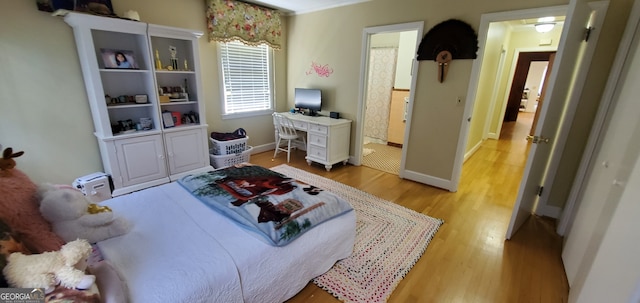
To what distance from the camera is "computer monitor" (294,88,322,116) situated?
13.7 feet

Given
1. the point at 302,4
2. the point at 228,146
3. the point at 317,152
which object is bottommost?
the point at 317,152

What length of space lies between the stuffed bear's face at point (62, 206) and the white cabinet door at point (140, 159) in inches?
66.1

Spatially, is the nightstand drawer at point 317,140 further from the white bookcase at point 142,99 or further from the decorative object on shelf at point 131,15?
the decorative object on shelf at point 131,15

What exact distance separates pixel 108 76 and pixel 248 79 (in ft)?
6.09

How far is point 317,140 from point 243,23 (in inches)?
80.1

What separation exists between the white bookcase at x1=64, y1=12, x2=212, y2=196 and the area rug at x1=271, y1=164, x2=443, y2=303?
6.93 feet

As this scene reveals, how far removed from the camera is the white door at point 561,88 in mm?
1791

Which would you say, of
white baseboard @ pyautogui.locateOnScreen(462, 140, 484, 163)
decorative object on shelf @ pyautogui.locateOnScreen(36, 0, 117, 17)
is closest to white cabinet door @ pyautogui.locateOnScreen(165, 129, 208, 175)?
decorative object on shelf @ pyautogui.locateOnScreen(36, 0, 117, 17)

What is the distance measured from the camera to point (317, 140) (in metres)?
3.84

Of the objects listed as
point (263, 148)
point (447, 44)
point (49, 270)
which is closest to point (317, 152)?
point (263, 148)

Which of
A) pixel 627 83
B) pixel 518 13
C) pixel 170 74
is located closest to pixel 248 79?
pixel 170 74

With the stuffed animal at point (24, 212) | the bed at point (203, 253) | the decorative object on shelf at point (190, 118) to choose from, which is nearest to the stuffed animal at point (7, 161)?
the stuffed animal at point (24, 212)

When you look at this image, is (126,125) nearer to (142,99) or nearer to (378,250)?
(142,99)

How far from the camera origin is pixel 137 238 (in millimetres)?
1399
